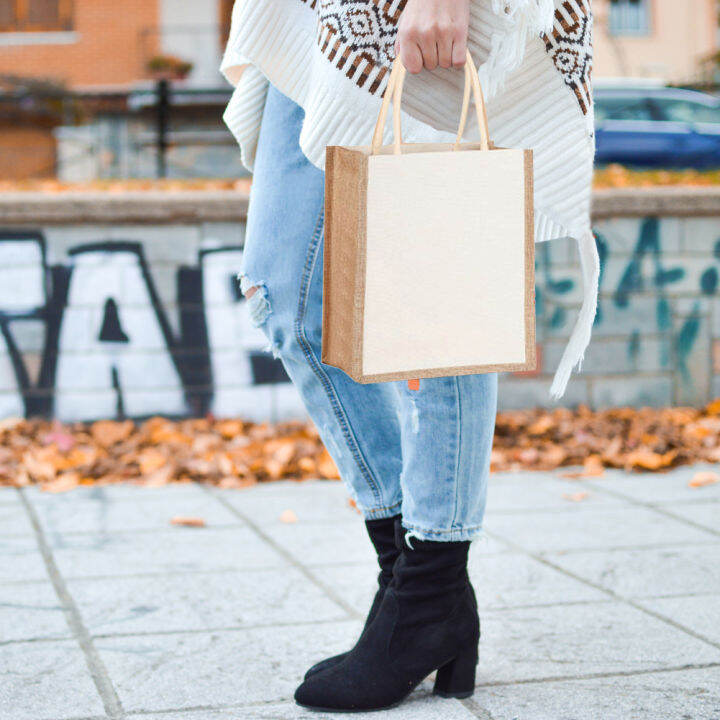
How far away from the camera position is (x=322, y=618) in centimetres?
252

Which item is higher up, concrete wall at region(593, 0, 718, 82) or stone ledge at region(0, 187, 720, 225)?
concrete wall at region(593, 0, 718, 82)

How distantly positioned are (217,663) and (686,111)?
1207 centimetres

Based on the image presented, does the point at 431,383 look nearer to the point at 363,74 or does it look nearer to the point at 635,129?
the point at 363,74

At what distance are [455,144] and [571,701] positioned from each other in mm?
1024

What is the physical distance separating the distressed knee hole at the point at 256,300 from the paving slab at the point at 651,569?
1247 millimetres

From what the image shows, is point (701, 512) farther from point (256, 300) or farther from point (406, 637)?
point (256, 300)

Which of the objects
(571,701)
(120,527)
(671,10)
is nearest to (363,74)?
(571,701)

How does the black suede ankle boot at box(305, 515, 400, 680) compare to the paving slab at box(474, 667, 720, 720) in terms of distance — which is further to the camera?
the black suede ankle boot at box(305, 515, 400, 680)

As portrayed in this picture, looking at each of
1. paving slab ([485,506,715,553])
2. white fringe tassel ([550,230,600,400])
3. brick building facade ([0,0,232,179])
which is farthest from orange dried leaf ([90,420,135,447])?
brick building facade ([0,0,232,179])

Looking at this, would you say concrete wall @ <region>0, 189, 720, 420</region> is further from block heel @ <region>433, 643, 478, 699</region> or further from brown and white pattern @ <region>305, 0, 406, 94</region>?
brown and white pattern @ <region>305, 0, 406, 94</region>

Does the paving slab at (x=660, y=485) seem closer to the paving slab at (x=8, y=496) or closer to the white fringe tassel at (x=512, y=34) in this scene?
the paving slab at (x=8, y=496)

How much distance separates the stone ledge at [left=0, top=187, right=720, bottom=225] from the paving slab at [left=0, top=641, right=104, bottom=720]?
3.08 metres

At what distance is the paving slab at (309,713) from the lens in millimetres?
1910

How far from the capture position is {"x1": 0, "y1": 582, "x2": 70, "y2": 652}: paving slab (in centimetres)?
241
